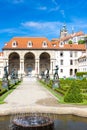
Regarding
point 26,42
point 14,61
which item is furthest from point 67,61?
point 14,61

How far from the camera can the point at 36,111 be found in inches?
571

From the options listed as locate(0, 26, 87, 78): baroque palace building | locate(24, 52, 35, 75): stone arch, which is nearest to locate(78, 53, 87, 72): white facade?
locate(0, 26, 87, 78): baroque palace building

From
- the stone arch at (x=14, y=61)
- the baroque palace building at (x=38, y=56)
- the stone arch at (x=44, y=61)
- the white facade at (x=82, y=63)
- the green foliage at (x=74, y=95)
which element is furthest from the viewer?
the stone arch at (x=44, y=61)

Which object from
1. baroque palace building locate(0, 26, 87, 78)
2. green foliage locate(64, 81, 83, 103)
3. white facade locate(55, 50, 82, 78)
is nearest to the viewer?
green foliage locate(64, 81, 83, 103)

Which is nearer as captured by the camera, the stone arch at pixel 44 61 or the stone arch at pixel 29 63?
the stone arch at pixel 29 63

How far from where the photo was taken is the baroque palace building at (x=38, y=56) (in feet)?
227

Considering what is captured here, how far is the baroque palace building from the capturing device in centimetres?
6906

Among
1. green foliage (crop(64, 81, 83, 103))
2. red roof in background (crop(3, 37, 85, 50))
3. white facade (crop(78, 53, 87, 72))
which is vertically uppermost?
red roof in background (crop(3, 37, 85, 50))

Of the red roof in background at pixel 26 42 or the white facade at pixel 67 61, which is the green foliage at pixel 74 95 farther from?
the white facade at pixel 67 61

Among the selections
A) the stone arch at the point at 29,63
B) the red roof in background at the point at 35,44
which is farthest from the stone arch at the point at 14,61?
the red roof in background at the point at 35,44

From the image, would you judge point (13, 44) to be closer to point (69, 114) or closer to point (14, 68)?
point (14, 68)

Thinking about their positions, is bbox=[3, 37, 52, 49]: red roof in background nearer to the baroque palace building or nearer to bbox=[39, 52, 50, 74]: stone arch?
the baroque palace building

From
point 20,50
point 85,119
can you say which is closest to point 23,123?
point 85,119

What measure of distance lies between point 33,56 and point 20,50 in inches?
204
